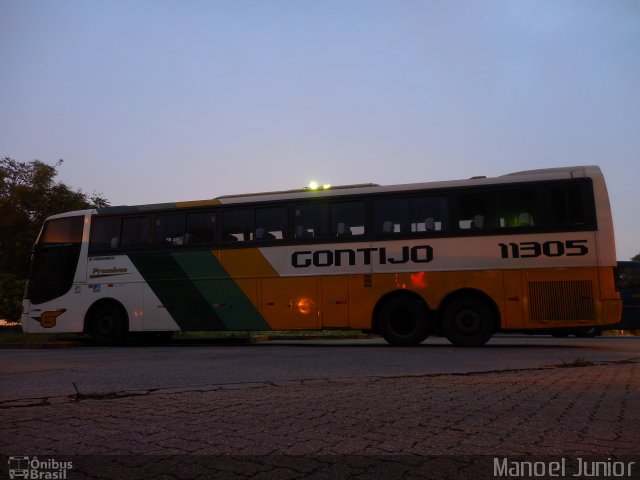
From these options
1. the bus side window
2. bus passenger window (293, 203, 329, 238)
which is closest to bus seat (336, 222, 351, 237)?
bus passenger window (293, 203, 329, 238)

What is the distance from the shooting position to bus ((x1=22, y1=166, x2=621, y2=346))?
1085cm

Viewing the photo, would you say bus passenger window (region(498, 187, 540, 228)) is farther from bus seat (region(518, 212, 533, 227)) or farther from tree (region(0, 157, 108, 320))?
tree (region(0, 157, 108, 320))

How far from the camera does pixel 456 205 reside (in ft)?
38.1

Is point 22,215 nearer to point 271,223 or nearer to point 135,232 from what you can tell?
point 135,232

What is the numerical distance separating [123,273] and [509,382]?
11.1 meters

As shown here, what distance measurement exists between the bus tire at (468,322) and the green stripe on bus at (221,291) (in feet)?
14.3

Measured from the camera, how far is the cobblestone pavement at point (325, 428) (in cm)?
284

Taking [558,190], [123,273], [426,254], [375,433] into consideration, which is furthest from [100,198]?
[375,433]

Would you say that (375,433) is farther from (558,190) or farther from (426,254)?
(558,190)

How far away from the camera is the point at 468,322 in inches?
445

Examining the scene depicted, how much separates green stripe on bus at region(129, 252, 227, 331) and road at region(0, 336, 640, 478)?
6096 mm
